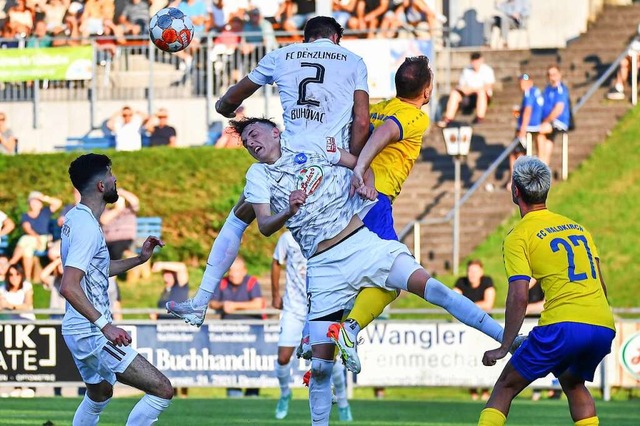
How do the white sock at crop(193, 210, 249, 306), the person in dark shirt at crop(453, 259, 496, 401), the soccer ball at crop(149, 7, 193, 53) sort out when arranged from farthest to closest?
the person in dark shirt at crop(453, 259, 496, 401), the soccer ball at crop(149, 7, 193, 53), the white sock at crop(193, 210, 249, 306)

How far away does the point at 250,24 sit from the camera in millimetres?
29844

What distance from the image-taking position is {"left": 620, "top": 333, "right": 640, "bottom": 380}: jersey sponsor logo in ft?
65.8

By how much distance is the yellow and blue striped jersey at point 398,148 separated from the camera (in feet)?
39.1

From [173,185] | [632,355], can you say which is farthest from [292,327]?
[173,185]

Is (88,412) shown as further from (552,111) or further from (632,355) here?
(552,111)

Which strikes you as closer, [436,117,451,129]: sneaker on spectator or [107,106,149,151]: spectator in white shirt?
[436,117,451,129]: sneaker on spectator

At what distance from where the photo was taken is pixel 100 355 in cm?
1138

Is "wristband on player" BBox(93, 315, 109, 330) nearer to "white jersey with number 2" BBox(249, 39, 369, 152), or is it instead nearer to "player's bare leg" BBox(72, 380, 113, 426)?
"player's bare leg" BBox(72, 380, 113, 426)

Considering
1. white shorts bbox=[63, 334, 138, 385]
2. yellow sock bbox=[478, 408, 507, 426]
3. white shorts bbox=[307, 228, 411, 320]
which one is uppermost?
white shorts bbox=[307, 228, 411, 320]

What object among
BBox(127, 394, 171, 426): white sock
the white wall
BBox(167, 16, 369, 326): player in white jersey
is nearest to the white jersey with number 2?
BBox(167, 16, 369, 326): player in white jersey

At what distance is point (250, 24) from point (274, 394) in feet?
33.8

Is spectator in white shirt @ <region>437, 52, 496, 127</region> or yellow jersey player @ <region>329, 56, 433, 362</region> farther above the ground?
spectator in white shirt @ <region>437, 52, 496, 127</region>

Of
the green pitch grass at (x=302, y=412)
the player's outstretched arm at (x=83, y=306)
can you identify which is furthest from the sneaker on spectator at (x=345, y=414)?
the player's outstretched arm at (x=83, y=306)

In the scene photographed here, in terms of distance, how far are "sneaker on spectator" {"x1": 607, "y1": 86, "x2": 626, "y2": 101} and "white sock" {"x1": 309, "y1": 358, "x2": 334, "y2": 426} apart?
17.3 meters
